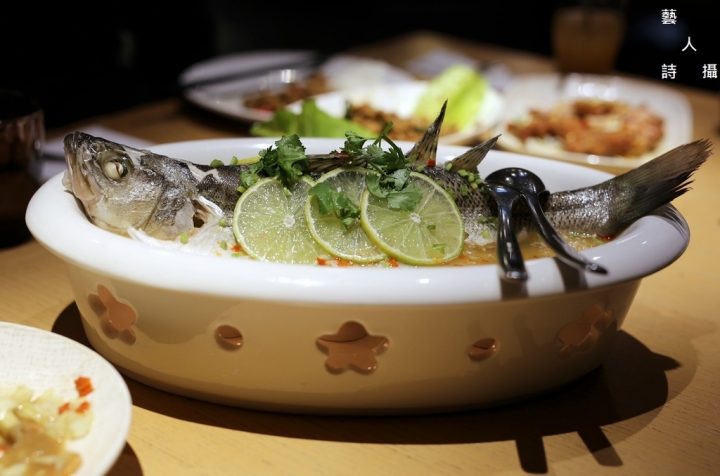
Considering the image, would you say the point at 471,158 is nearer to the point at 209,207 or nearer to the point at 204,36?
the point at 209,207

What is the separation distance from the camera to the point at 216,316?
1044mm

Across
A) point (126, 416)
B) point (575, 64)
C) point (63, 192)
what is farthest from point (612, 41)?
point (126, 416)

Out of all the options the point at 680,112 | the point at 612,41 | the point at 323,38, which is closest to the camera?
the point at 680,112

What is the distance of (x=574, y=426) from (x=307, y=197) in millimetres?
626

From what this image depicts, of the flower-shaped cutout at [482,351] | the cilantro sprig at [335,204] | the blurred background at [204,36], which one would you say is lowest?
the blurred background at [204,36]

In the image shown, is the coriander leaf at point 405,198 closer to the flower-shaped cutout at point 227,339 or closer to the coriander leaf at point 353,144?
the coriander leaf at point 353,144

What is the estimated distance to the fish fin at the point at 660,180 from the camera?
1271 mm

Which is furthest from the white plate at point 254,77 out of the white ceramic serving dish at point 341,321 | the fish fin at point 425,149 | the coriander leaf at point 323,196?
the white ceramic serving dish at point 341,321

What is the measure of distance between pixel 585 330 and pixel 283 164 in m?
0.62

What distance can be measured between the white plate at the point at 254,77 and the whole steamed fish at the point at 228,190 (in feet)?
4.31

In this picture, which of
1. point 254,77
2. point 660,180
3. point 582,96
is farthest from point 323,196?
point 582,96

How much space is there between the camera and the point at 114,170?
128 cm

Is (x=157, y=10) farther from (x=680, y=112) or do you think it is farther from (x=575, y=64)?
(x=680, y=112)

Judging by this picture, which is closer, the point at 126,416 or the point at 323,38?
the point at 126,416
